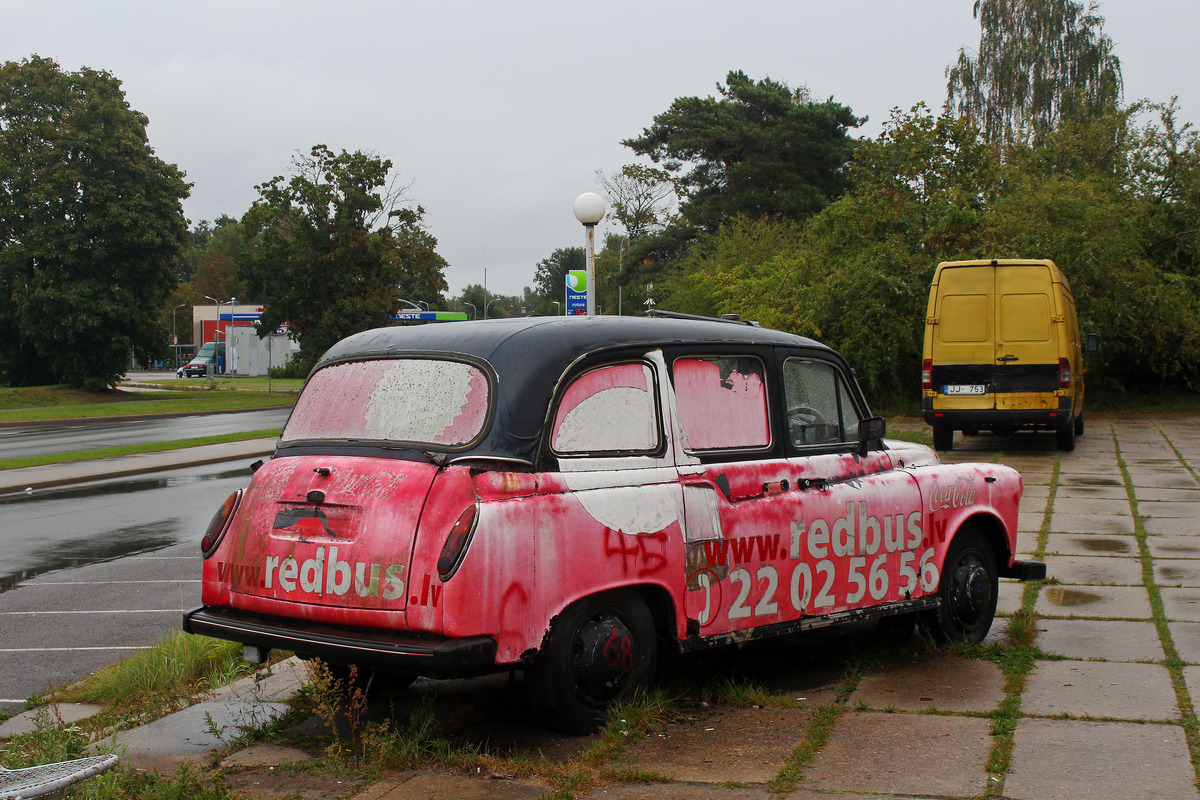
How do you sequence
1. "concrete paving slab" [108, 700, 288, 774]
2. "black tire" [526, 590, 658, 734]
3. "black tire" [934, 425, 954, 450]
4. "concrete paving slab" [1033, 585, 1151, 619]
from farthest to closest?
"black tire" [934, 425, 954, 450]
"concrete paving slab" [1033, 585, 1151, 619]
"concrete paving slab" [108, 700, 288, 774]
"black tire" [526, 590, 658, 734]

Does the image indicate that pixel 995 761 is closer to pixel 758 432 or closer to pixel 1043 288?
pixel 758 432

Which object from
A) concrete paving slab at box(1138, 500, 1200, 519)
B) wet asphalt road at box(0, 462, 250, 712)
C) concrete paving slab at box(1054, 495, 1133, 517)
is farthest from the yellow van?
wet asphalt road at box(0, 462, 250, 712)

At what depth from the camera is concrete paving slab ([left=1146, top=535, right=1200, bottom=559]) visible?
912 cm

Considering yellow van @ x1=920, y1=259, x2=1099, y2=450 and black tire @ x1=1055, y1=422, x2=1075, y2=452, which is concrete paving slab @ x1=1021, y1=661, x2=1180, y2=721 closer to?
yellow van @ x1=920, y1=259, x2=1099, y2=450

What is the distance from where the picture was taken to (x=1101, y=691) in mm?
5320

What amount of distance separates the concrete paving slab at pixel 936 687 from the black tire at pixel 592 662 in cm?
109

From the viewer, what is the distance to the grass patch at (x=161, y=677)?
215 inches

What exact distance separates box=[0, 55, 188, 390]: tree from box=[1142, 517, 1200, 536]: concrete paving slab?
44191mm

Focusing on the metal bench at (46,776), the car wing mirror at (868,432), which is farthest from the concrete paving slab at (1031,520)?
the metal bench at (46,776)

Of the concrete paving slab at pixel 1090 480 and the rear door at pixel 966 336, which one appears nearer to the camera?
the concrete paving slab at pixel 1090 480

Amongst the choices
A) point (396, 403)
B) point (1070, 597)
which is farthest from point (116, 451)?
point (396, 403)

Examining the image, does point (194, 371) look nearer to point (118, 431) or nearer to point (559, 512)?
point (118, 431)

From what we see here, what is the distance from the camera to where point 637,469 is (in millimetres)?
4836

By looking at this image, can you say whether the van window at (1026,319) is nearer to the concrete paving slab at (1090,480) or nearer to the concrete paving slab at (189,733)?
the concrete paving slab at (1090,480)
